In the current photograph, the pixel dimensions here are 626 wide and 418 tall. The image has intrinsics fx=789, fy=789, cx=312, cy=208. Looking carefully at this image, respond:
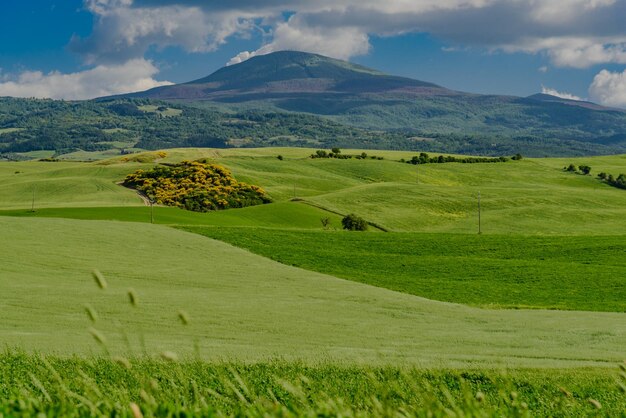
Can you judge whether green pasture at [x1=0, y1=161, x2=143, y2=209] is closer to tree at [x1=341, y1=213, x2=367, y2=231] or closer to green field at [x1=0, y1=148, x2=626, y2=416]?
green field at [x1=0, y1=148, x2=626, y2=416]

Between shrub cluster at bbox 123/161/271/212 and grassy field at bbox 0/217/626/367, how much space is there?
61702 mm

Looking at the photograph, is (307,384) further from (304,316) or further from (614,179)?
(614,179)

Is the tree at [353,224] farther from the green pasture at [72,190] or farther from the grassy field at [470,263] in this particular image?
the green pasture at [72,190]

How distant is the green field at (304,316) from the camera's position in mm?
10758

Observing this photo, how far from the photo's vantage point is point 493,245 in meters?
64.3

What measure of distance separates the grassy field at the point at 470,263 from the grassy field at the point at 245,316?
5.73 meters

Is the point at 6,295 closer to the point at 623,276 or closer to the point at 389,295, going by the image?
the point at 389,295

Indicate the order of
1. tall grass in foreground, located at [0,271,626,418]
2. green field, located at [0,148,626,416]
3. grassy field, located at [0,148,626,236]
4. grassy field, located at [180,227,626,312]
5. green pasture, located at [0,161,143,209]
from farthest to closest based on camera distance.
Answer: green pasture, located at [0,161,143,209] → grassy field, located at [0,148,626,236] → grassy field, located at [180,227,626,312] → green field, located at [0,148,626,416] → tall grass in foreground, located at [0,271,626,418]

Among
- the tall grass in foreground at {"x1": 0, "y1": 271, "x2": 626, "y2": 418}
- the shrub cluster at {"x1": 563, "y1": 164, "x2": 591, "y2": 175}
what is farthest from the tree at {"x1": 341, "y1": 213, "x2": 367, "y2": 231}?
the shrub cluster at {"x1": 563, "y1": 164, "x2": 591, "y2": 175}

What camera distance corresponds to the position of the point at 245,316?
1147 inches

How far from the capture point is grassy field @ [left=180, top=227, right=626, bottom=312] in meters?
45.7

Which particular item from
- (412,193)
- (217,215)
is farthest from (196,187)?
(412,193)

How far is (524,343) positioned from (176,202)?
301ft

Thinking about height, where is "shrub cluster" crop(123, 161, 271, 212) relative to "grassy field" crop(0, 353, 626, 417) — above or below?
below
